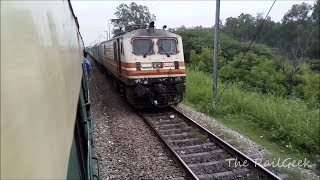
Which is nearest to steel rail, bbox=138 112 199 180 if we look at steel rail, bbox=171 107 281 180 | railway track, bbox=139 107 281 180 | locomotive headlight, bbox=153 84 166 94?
railway track, bbox=139 107 281 180

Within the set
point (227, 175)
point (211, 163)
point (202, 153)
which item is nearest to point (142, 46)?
point (202, 153)

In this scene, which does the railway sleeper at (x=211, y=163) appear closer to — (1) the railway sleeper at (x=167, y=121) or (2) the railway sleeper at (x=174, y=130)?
(2) the railway sleeper at (x=174, y=130)

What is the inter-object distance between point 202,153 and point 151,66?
4.47 meters

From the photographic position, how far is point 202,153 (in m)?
6.78

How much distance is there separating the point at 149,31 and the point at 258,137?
4.97 m

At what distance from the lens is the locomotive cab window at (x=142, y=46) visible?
A: 10.6 metres

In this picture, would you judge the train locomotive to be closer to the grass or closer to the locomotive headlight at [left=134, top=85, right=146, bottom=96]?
the locomotive headlight at [left=134, top=85, right=146, bottom=96]

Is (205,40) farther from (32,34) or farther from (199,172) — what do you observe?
(32,34)

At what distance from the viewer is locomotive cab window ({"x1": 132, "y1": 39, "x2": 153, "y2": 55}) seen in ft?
34.7

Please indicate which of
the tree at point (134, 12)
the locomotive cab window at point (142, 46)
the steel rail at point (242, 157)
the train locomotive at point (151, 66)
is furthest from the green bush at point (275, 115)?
the tree at point (134, 12)

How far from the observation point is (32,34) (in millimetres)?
950

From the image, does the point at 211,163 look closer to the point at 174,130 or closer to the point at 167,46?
the point at 174,130

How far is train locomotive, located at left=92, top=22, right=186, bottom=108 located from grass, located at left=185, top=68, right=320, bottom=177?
4.75ft

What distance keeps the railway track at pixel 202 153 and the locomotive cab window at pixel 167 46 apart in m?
2.29
